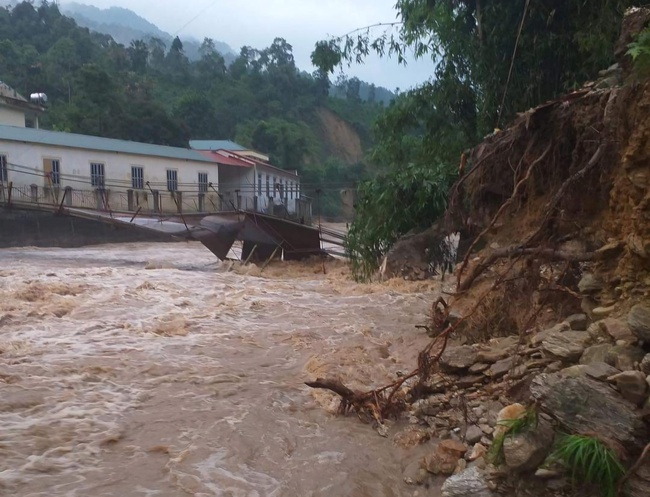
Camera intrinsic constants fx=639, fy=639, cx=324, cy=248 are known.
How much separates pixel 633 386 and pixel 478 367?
1867 millimetres

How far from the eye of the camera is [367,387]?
6430 millimetres

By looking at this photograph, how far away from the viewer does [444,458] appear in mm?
4301

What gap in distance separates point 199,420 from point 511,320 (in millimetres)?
3113

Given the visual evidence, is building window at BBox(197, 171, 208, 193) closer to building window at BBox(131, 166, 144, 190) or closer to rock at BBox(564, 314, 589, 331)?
building window at BBox(131, 166, 144, 190)

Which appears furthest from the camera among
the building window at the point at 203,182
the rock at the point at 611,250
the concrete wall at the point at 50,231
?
the building window at the point at 203,182

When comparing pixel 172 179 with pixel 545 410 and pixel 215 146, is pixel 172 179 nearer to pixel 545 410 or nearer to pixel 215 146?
pixel 215 146

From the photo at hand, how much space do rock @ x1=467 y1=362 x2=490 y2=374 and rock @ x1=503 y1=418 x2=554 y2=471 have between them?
5.34 ft

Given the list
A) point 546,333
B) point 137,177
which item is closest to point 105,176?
point 137,177

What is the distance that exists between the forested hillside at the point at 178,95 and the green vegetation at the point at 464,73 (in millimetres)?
10275

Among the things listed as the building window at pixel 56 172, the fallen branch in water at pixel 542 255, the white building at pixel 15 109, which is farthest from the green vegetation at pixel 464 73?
the white building at pixel 15 109

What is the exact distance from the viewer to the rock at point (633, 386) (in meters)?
3.50

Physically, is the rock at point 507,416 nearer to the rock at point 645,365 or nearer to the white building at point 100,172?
the rock at point 645,365

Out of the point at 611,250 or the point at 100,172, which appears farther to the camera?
the point at 100,172

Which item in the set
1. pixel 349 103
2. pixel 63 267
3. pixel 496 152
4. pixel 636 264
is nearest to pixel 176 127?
pixel 63 267
